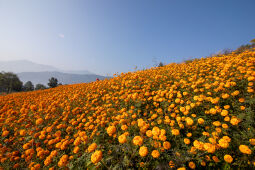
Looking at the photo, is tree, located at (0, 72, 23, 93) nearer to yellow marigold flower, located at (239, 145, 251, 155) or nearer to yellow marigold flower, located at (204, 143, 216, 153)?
yellow marigold flower, located at (204, 143, 216, 153)

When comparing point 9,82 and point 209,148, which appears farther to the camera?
point 9,82

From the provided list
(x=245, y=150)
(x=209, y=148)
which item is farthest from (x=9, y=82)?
(x=245, y=150)

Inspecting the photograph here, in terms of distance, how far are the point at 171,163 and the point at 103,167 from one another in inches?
41.3

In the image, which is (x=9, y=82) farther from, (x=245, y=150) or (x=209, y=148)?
(x=245, y=150)

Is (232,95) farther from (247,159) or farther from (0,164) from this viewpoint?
(0,164)

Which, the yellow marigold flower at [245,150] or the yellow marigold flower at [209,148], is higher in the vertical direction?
the yellow marigold flower at [245,150]

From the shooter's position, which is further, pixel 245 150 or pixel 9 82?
pixel 9 82

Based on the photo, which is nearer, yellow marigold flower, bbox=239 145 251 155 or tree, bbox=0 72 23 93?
yellow marigold flower, bbox=239 145 251 155

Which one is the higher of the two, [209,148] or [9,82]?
[209,148]

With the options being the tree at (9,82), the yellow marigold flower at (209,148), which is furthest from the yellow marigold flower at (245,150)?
the tree at (9,82)

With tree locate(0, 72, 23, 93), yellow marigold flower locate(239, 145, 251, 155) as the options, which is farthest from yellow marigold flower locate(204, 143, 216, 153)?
tree locate(0, 72, 23, 93)

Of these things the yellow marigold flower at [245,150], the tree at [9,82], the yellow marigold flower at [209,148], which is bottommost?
the tree at [9,82]

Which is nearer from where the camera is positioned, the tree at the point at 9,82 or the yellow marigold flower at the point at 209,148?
the yellow marigold flower at the point at 209,148

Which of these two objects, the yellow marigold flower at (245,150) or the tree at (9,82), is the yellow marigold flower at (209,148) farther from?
the tree at (9,82)
